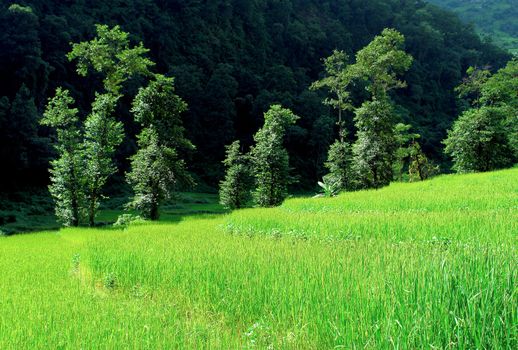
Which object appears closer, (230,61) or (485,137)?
(485,137)

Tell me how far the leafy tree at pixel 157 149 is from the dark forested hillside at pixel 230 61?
147 ft

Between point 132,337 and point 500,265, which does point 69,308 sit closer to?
point 132,337

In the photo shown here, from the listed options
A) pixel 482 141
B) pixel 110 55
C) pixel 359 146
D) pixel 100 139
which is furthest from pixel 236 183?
pixel 482 141

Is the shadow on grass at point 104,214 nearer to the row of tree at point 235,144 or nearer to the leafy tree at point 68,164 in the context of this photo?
the leafy tree at point 68,164

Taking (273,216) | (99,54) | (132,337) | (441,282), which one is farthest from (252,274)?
(99,54)

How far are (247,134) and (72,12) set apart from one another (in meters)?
53.9

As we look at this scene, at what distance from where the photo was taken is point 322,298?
19.8 ft

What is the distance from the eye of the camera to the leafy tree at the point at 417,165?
55022mm

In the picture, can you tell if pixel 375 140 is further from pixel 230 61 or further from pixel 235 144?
pixel 230 61

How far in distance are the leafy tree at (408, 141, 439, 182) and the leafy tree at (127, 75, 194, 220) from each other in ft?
109

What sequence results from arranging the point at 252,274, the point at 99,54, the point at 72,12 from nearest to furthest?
1. the point at 252,274
2. the point at 99,54
3. the point at 72,12

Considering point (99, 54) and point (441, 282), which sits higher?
point (99, 54)

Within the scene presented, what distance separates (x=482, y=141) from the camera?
44.5 metres

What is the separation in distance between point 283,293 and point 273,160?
40280 mm
